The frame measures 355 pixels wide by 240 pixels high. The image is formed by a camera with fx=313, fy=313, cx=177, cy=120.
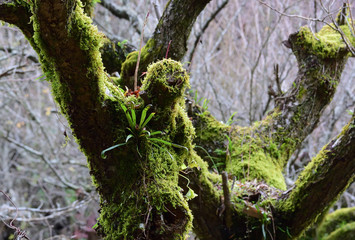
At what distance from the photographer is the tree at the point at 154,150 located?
5.05ft

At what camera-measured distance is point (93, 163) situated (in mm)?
1784

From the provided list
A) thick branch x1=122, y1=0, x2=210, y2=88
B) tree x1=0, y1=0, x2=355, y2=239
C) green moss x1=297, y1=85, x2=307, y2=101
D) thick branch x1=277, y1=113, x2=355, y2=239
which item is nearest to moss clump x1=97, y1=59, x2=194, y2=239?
tree x1=0, y1=0, x2=355, y2=239

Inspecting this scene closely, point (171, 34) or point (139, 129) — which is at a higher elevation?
point (171, 34)

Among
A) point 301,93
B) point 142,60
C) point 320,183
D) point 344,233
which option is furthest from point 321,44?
point 344,233

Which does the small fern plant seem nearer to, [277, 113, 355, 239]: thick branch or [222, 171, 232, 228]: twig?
[222, 171, 232, 228]: twig

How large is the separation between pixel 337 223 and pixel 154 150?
5.24 m

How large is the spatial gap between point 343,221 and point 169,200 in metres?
5.21

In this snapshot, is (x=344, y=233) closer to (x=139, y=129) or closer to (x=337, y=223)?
(x=337, y=223)

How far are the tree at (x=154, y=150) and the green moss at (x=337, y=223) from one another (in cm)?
315

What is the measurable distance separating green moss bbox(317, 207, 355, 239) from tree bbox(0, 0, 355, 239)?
315 cm

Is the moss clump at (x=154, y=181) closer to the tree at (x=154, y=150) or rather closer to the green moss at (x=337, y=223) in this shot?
the tree at (x=154, y=150)

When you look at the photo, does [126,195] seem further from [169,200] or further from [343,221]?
[343,221]

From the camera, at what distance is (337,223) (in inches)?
223

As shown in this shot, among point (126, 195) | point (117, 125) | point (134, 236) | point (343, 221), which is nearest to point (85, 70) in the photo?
point (117, 125)
